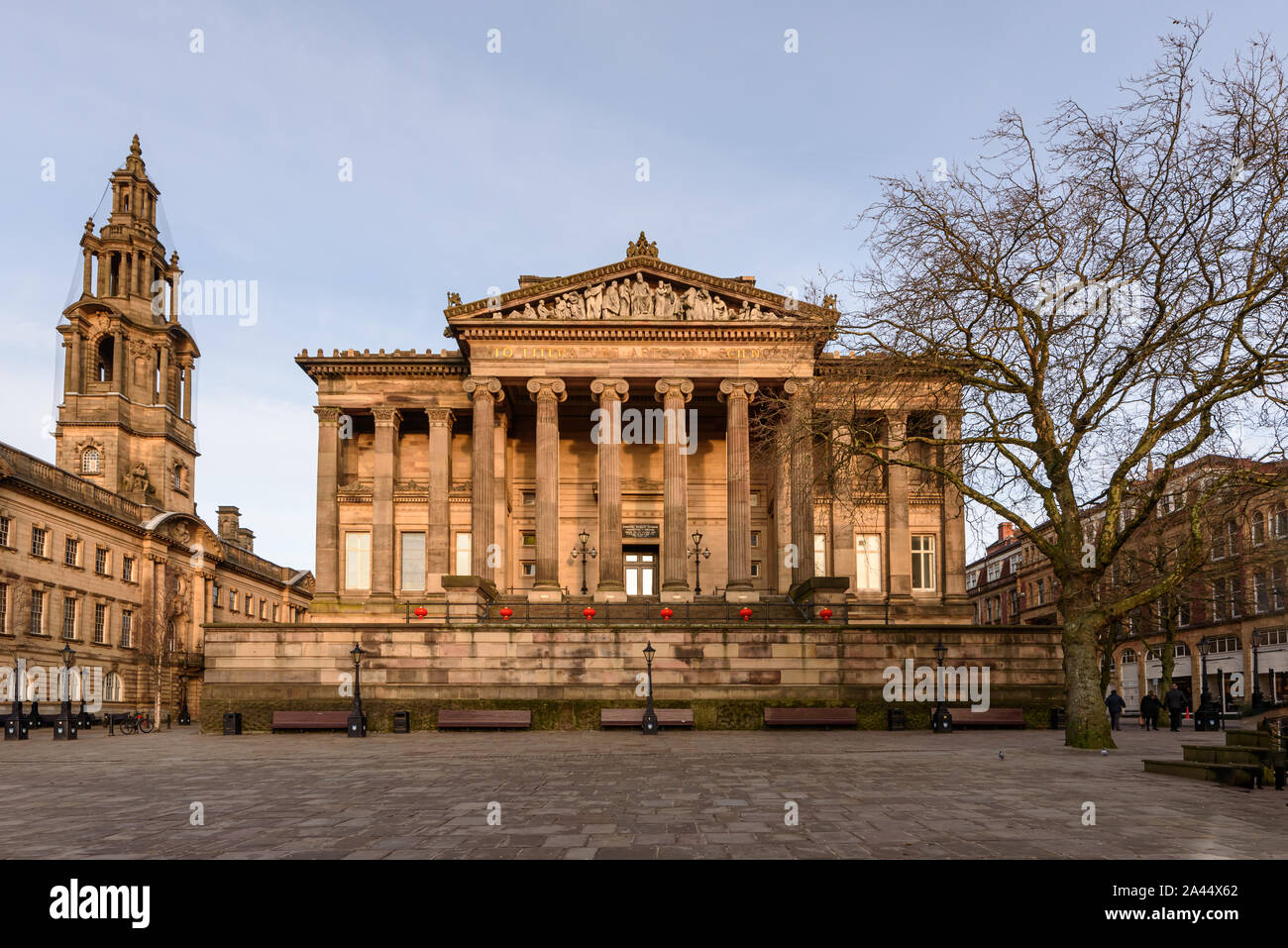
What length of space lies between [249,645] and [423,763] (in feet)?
64.0

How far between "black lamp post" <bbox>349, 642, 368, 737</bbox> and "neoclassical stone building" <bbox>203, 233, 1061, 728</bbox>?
1553 mm

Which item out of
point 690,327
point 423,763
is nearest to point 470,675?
point 423,763

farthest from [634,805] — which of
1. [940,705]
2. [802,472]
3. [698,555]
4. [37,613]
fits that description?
[37,613]

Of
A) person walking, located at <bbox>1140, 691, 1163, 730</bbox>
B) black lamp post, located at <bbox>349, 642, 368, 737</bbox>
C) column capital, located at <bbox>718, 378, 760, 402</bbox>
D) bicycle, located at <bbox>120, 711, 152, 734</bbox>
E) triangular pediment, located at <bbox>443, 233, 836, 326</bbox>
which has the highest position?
triangular pediment, located at <bbox>443, 233, 836, 326</bbox>

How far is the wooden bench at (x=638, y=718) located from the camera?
35.5m

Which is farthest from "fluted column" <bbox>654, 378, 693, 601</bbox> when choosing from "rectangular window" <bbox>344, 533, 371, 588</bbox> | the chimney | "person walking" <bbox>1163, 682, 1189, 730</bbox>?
the chimney

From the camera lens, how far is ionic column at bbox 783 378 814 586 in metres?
27.0

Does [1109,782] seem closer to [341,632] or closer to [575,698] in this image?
[575,698]

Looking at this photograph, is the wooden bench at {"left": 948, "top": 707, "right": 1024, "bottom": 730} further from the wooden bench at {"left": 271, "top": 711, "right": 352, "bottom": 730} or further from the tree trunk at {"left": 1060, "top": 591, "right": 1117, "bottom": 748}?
the wooden bench at {"left": 271, "top": 711, "right": 352, "bottom": 730}

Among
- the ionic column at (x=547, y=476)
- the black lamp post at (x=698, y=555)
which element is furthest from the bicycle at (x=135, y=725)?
the black lamp post at (x=698, y=555)

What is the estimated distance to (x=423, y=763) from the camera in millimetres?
22078

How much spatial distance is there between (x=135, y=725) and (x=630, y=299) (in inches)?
1242

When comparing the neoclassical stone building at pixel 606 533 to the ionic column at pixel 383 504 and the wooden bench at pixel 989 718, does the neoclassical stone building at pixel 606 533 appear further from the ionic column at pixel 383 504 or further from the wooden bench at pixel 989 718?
the wooden bench at pixel 989 718

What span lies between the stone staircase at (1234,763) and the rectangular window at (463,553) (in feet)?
132
